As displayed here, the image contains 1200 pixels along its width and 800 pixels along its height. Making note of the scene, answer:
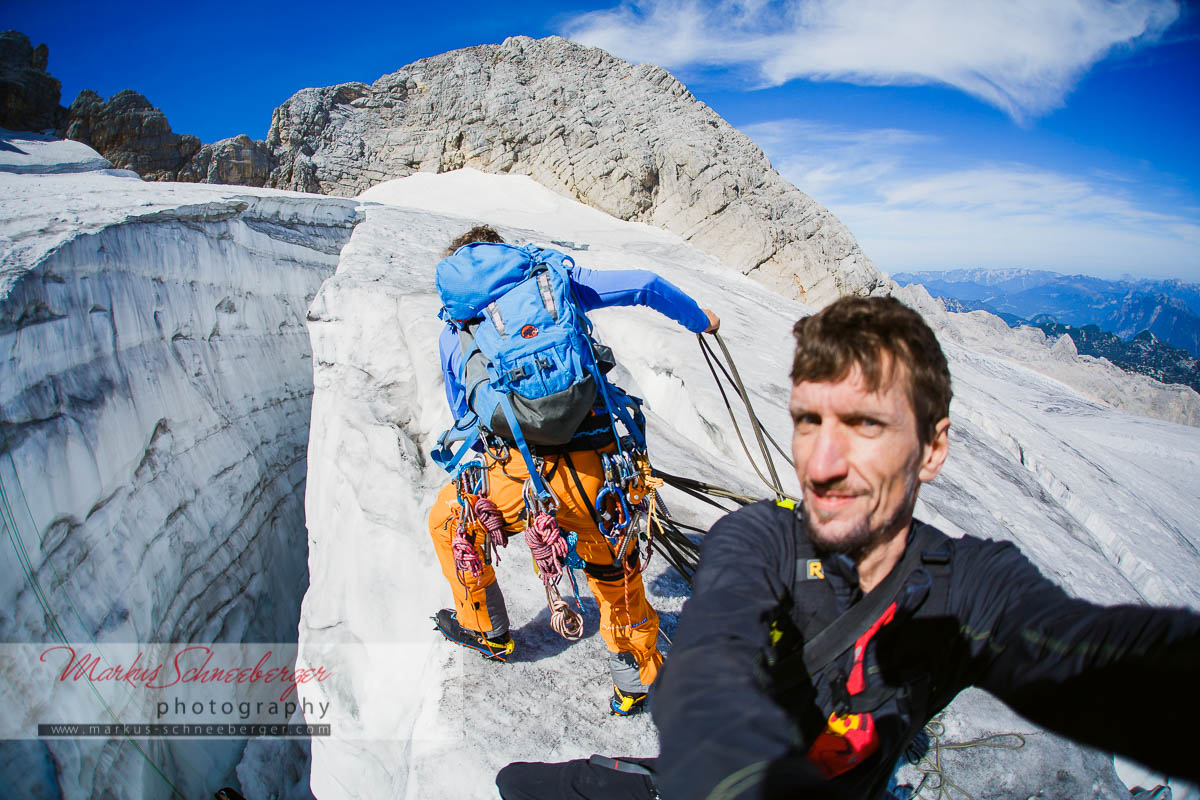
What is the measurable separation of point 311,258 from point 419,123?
1445 centimetres

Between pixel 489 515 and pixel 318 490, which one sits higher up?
pixel 489 515

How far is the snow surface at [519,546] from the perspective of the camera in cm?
248

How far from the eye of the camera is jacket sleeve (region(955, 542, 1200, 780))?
880 millimetres

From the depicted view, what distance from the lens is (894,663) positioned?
1178mm

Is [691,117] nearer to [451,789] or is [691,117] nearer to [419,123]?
[419,123]

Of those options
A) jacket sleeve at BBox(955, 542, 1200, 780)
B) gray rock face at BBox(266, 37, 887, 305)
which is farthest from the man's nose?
gray rock face at BBox(266, 37, 887, 305)

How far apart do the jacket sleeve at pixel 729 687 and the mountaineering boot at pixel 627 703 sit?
160 centimetres

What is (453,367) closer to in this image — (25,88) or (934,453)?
(934,453)

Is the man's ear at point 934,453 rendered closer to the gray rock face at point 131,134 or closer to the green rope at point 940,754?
the green rope at point 940,754

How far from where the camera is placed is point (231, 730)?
4.73 meters

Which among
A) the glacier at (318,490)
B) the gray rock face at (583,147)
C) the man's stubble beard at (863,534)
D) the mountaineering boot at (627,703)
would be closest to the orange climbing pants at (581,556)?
the mountaineering boot at (627,703)

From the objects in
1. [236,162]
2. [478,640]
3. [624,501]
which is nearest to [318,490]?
[478,640]

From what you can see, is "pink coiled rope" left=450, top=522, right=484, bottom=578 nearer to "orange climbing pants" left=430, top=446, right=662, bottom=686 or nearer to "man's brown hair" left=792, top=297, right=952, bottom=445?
"orange climbing pants" left=430, top=446, right=662, bottom=686

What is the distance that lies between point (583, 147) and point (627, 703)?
59.6ft
